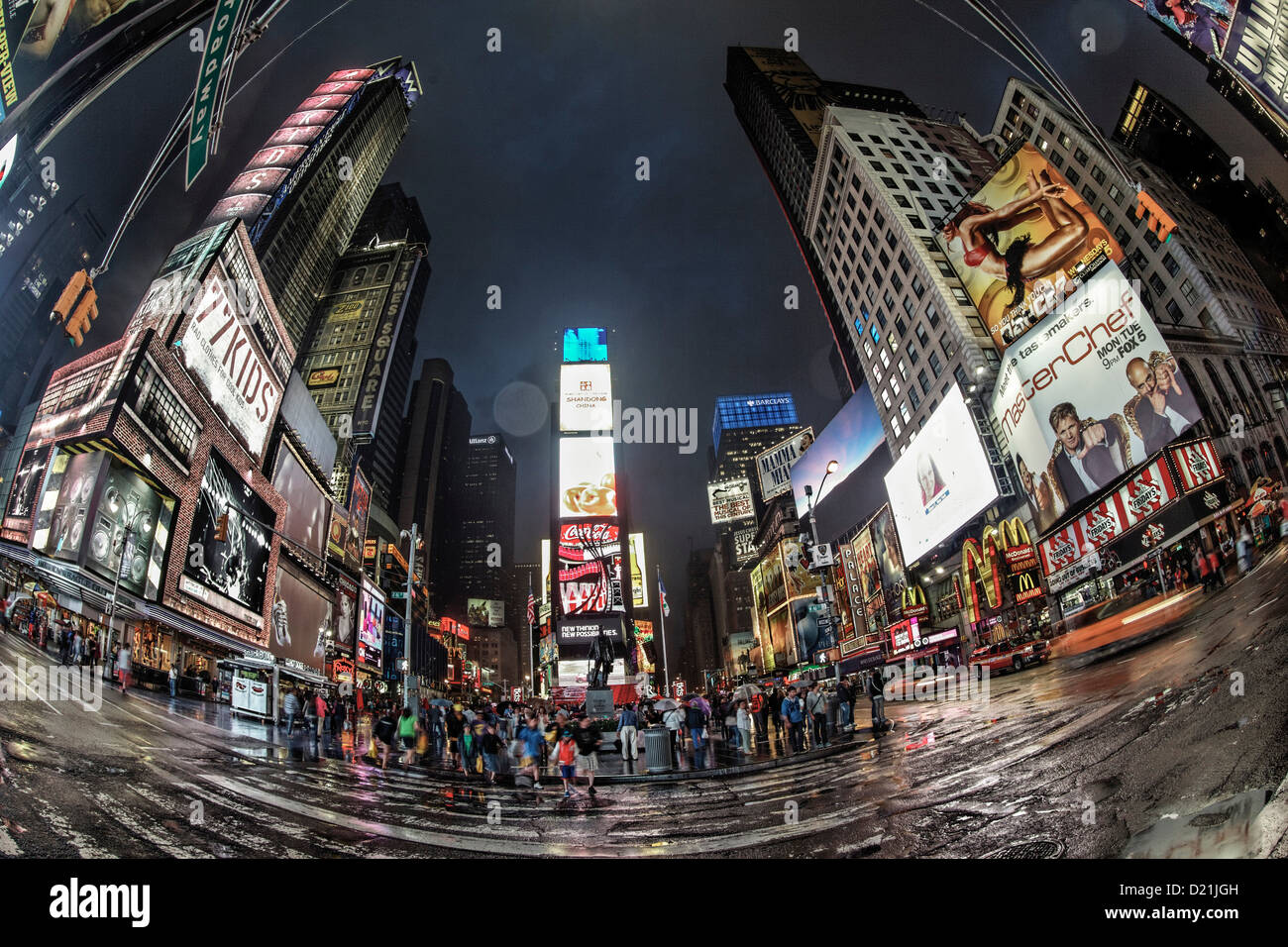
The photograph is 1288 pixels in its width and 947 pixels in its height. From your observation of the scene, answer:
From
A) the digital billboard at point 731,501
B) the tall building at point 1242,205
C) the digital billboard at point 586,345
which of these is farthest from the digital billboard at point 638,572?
the tall building at point 1242,205

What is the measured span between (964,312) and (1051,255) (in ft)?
47.8

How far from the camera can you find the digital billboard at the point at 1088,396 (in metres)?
19.1

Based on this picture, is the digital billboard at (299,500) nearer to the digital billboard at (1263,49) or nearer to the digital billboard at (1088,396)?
the digital billboard at (1263,49)

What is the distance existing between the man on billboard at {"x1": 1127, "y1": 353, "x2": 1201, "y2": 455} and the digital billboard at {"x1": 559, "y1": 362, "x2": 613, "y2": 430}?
45.1m

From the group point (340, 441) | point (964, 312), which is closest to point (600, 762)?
point (964, 312)

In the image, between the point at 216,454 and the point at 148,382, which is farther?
the point at 216,454

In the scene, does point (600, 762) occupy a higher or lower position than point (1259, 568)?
lower

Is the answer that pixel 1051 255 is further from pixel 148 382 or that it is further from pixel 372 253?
pixel 372 253

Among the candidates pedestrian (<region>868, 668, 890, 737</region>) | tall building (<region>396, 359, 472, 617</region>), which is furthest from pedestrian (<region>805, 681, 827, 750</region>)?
tall building (<region>396, 359, 472, 617</region>)

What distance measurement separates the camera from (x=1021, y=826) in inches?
236

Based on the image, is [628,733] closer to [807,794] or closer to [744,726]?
[744,726]

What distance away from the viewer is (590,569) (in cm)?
5275

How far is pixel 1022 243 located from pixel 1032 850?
35.5m

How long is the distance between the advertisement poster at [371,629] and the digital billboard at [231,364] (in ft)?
132
